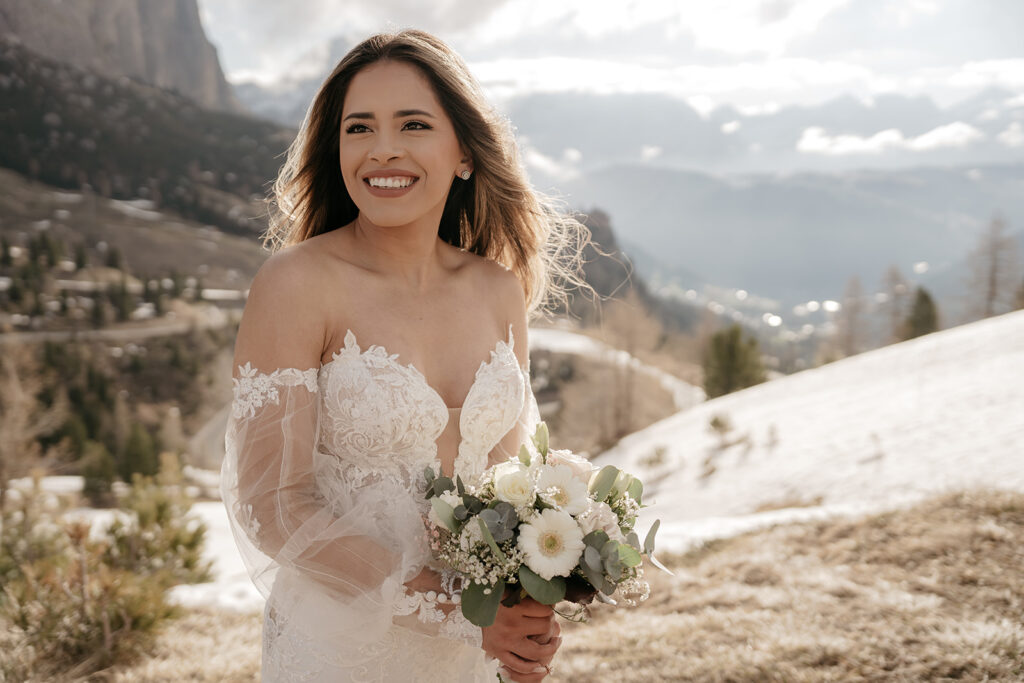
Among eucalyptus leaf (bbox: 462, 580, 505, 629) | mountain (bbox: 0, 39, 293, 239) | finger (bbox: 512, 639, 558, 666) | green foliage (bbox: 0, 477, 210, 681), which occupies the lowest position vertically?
green foliage (bbox: 0, 477, 210, 681)

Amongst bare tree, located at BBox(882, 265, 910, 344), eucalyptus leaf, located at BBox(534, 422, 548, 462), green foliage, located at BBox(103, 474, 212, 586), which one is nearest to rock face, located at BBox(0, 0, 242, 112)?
bare tree, located at BBox(882, 265, 910, 344)

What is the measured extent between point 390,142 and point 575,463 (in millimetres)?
1198

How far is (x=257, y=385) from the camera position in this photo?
1.88m

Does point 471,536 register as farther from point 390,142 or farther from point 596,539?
point 390,142

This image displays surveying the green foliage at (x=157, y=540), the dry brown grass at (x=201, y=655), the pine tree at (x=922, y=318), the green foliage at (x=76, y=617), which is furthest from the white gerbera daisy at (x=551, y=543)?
the pine tree at (x=922, y=318)

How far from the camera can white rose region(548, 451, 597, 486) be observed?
7.27ft

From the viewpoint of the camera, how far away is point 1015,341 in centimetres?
1616

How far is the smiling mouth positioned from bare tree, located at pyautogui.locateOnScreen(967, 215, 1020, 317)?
4743cm

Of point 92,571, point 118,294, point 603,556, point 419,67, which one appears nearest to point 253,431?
point 603,556

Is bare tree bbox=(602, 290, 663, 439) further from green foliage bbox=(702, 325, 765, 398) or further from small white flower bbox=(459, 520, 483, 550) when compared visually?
small white flower bbox=(459, 520, 483, 550)

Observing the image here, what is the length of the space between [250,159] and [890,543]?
14719cm

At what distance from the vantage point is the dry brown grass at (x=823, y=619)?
13.0ft

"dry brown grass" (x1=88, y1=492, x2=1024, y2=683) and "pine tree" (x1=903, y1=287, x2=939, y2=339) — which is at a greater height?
"dry brown grass" (x1=88, y1=492, x2=1024, y2=683)

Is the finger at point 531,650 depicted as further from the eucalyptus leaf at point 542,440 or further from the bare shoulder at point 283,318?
→ the bare shoulder at point 283,318
